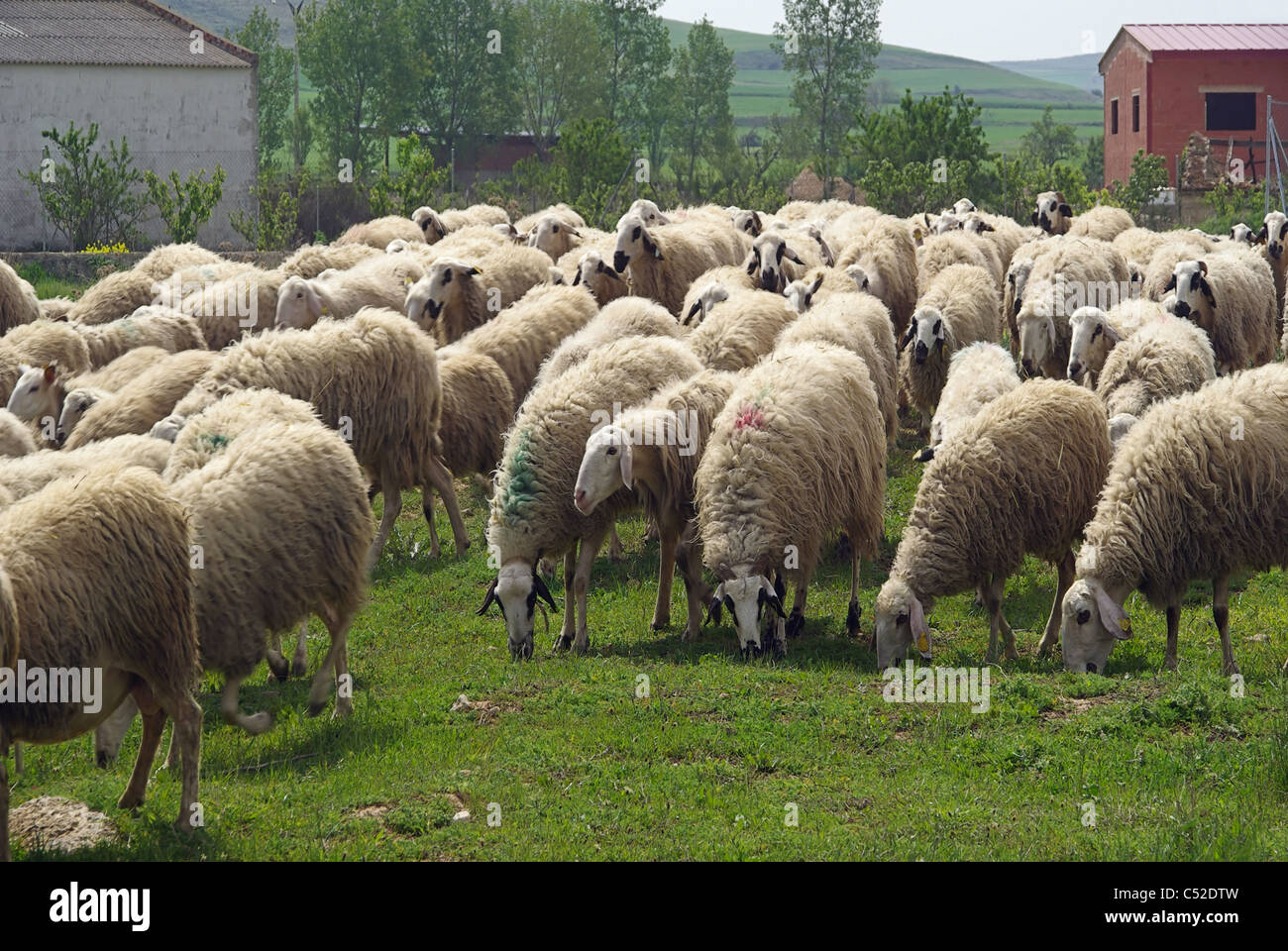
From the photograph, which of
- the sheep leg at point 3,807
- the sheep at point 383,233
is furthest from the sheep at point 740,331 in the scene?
the sheep at point 383,233

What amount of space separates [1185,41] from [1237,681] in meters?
38.5

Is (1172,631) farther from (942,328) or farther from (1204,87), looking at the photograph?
(1204,87)

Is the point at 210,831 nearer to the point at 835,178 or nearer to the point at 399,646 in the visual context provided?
the point at 399,646

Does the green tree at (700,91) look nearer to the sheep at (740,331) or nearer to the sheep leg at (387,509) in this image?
the sheep at (740,331)

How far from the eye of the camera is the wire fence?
109 ft

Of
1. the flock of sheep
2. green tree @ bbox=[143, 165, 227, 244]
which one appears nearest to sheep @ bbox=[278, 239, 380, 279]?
the flock of sheep

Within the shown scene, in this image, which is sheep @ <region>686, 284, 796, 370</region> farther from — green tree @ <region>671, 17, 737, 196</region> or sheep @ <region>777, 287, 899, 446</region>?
green tree @ <region>671, 17, 737, 196</region>

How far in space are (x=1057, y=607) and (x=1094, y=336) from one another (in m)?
3.95

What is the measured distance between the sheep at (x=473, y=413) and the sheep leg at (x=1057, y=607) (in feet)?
15.8

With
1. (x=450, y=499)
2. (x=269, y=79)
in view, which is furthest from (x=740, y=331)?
(x=269, y=79)

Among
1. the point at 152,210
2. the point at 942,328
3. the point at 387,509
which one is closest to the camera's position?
the point at 387,509

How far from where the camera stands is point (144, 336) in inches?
542

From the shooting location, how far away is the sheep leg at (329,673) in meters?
7.88

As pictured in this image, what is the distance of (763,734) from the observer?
7230mm
